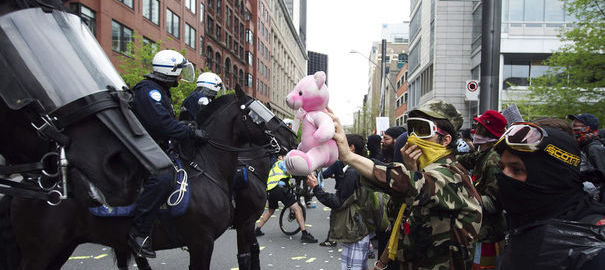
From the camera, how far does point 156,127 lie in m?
4.42

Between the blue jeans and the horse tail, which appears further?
the blue jeans

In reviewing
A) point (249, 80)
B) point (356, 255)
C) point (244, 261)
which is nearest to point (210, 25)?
point (249, 80)

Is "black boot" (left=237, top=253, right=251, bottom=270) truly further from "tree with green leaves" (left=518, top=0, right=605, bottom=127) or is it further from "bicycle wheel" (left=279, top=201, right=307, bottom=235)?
"tree with green leaves" (left=518, top=0, right=605, bottom=127)

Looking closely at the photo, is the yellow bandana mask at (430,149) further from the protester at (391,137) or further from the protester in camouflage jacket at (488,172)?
the protester at (391,137)

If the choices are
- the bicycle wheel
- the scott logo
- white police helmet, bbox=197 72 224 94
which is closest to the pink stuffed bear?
the scott logo

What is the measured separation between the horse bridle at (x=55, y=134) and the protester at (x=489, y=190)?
3373mm

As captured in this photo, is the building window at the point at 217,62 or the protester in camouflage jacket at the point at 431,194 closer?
the protester in camouflage jacket at the point at 431,194

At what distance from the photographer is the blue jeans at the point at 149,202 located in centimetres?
412

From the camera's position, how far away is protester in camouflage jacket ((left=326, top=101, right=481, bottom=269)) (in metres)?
2.45

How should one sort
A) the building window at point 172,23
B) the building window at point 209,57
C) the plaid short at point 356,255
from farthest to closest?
the building window at point 209,57 → the building window at point 172,23 → the plaid short at point 356,255

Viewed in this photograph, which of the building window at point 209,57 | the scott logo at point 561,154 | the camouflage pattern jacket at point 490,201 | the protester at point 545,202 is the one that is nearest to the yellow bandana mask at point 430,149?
the protester at point 545,202

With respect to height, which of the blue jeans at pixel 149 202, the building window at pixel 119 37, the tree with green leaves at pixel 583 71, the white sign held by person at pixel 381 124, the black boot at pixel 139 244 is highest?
the building window at pixel 119 37

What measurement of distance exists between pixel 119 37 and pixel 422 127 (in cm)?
2760

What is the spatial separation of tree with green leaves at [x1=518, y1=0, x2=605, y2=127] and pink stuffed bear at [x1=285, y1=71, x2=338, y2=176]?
1619 cm
